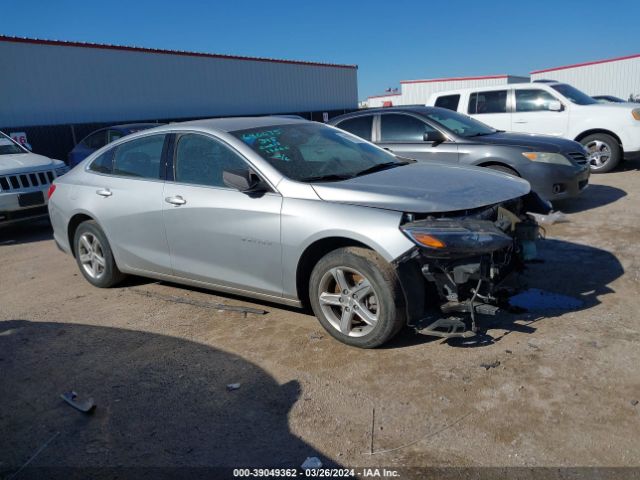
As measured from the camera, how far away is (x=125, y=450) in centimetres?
289

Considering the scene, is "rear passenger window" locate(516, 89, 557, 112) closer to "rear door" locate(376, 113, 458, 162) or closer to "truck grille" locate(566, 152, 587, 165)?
"truck grille" locate(566, 152, 587, 165)

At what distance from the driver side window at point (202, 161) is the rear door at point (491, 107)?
26.2 feet

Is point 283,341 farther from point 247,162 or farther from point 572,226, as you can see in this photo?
point 572,226

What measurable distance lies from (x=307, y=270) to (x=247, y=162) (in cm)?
98

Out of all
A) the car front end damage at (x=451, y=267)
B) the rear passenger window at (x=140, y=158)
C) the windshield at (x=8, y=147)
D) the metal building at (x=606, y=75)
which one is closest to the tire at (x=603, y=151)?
the car front end damage at (x=451, y=267)

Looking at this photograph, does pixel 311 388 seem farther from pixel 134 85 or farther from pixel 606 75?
pixel 606 75

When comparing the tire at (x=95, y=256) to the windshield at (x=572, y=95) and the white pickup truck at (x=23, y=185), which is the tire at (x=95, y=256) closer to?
the white pickup truck at (x=23, y=185)

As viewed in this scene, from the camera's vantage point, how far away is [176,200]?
4.61 meters

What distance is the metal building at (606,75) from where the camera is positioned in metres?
33.7

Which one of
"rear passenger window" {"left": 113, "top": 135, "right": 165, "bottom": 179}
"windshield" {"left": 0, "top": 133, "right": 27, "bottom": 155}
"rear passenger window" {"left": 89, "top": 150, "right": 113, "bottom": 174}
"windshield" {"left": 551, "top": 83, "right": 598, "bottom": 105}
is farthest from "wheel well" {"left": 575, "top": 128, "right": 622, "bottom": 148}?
"windshield" {"left": 0, "top": 133, "right": 27, "bottom": 155}

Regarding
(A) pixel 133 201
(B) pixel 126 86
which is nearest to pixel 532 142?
(A) pixel 133 201

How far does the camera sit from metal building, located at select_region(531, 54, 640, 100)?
33.7 m

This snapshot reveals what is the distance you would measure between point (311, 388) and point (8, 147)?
8515mm

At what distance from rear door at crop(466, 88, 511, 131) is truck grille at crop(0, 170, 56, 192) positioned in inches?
321
